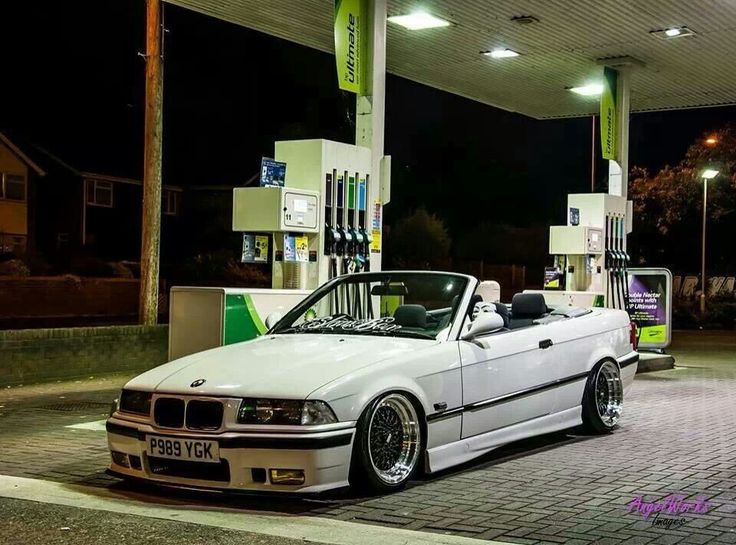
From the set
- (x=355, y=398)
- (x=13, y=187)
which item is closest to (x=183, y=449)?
(x=355, y=398)

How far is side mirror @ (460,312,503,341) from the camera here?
7387 millimetres

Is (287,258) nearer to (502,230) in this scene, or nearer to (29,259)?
(29,259)

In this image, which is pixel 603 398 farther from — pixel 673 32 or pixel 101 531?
pixel 673 32

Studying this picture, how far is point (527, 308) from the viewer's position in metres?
8.78

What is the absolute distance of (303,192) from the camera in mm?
10773

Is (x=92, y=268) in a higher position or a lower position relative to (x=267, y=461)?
higher

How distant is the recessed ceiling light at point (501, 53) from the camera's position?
15906 millimetres

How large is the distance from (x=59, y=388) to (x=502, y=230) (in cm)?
4715

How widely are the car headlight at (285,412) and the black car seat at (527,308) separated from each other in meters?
3.03

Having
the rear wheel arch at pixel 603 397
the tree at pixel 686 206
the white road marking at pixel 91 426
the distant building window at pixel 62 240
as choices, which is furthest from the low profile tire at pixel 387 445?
the distant building window at pixel 62 240

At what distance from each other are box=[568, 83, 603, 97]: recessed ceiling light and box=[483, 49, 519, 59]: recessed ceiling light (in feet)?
8.85

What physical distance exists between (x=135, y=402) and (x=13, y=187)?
3913cm

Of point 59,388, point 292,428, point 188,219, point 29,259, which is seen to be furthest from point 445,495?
point 188,219

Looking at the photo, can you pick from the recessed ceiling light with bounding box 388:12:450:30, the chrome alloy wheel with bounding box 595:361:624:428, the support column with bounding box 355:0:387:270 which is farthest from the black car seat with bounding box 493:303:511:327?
the recessed ceiling light with bounding box 388:12:450:30
